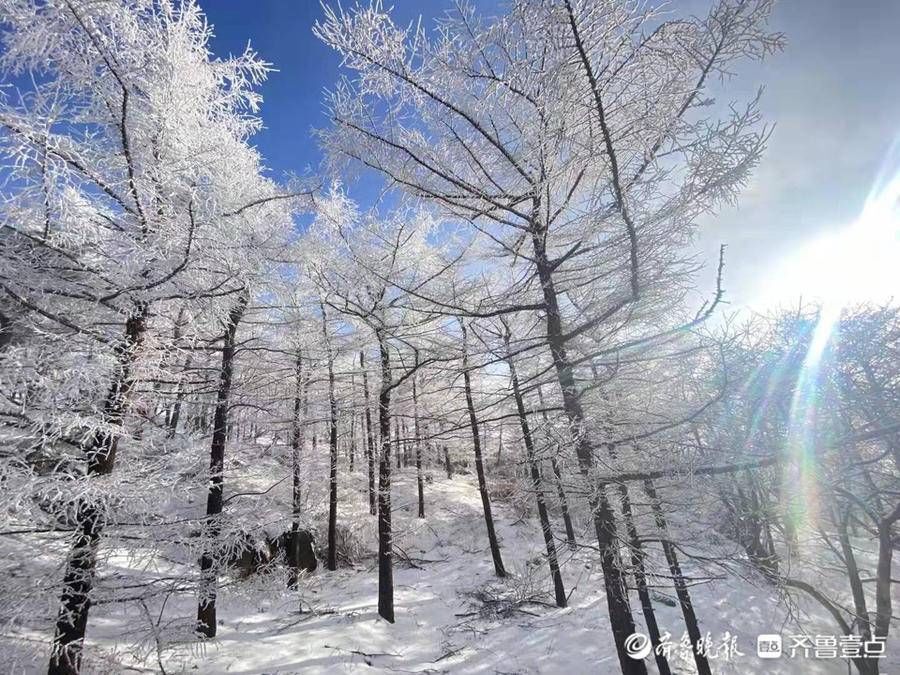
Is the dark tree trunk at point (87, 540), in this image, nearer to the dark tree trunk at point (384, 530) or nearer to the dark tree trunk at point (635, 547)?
the dark tree trunk at point (384, 530)

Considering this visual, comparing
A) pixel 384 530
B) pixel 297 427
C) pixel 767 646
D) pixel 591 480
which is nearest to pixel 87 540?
pixel 591 480

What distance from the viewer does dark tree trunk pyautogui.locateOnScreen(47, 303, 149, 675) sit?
10.2ft

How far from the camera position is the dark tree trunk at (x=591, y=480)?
10.3 ft

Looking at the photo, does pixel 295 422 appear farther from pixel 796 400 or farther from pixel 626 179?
pixel 796 400

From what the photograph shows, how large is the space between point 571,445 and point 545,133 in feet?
8.59

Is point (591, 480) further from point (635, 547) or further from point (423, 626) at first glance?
point (423, 626)

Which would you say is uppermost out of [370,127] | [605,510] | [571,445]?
[370,127]

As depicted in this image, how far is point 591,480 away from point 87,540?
459cm

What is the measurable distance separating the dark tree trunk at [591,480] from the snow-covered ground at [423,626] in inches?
10.6

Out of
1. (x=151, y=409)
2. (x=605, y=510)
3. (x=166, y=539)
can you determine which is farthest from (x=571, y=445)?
(x=151, y=409)

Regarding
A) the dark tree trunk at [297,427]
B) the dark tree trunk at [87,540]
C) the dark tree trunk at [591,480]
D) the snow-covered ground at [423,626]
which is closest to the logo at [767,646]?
the snow-covered ground at [423,626]

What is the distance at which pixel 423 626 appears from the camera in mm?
7906

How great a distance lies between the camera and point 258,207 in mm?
5570

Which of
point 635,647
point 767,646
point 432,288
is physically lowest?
point 767,646
